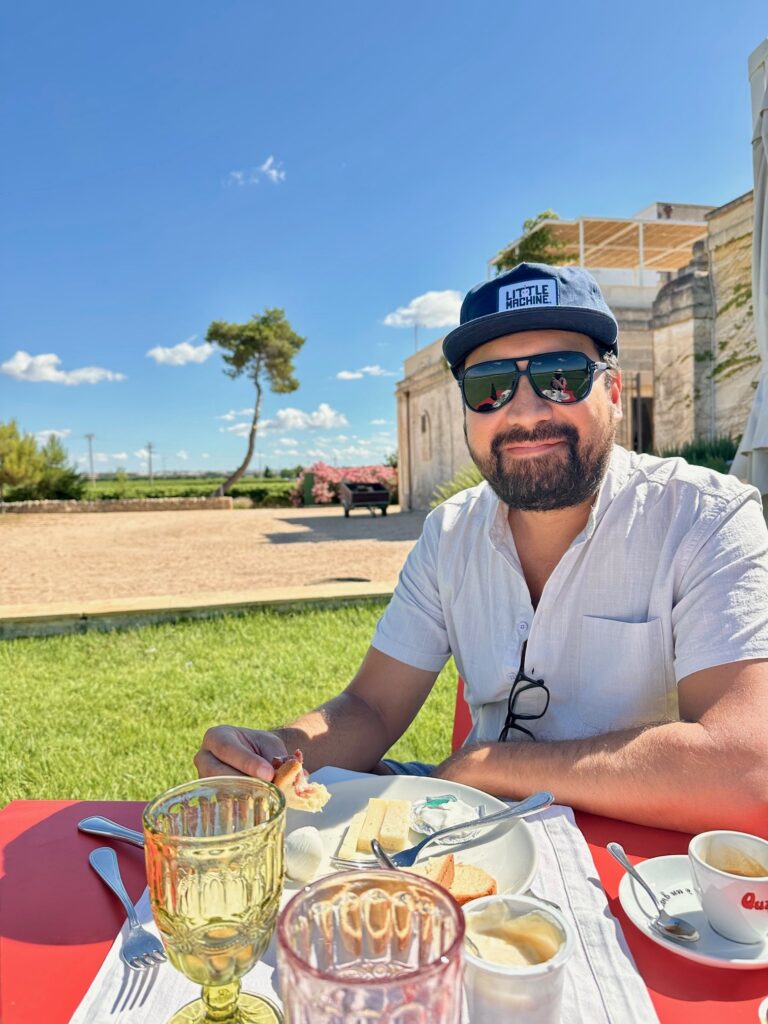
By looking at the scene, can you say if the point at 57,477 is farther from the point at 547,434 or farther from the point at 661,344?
the point at 547,434

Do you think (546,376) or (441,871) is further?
(546,376)

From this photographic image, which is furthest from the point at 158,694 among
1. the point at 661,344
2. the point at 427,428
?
the point at 427,428

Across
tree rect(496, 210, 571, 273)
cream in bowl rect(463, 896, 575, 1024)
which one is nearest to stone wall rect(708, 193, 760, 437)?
tree rect(496, 210, 571, 273)

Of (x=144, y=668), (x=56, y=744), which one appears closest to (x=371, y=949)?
(x=56, y=744)

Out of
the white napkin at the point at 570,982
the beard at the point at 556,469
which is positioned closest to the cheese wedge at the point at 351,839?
the white napkin at the point at 570,982

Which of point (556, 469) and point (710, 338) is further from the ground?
point (710, 338)

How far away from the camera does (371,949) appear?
1.94 feet

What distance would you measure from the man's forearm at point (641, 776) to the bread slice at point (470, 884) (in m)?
0.34

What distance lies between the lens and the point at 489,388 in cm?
178

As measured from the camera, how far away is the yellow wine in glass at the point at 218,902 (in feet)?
2.20

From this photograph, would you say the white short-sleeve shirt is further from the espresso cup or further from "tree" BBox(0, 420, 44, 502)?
"tree" BBox(0, 420, 44, 502)

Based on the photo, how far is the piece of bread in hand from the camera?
1.09 meters

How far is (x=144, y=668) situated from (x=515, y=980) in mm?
4591

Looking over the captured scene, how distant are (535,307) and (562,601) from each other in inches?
28.5
